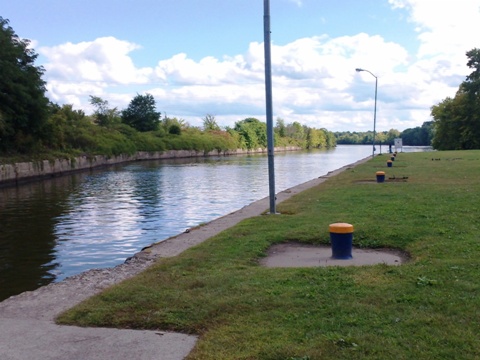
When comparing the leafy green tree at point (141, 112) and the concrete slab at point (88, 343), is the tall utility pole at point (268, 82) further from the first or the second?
the leafy green tree at point (141, 112)

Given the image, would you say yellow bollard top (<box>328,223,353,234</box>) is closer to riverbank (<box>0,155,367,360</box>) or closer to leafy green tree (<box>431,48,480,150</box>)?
riverbank (<box>0,155,367,360</box>)

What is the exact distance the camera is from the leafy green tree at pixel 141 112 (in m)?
111

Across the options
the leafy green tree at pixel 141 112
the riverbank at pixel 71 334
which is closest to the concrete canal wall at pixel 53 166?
the leafy green tree at pixel 141 112

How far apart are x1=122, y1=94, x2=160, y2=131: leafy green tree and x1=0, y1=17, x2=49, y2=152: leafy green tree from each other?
58.3 metres

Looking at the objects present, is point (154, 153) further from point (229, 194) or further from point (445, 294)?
point (445, 294)

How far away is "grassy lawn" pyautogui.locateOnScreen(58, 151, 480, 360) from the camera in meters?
5.28

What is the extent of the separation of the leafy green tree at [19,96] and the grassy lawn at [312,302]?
120ft

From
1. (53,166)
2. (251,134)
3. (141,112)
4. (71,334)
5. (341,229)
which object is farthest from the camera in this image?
(251,134)

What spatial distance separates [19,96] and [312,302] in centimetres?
4460

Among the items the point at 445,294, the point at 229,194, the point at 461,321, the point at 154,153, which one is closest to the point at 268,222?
the point at 445,294

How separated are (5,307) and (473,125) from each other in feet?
304

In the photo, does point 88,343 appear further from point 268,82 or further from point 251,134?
point 251,134

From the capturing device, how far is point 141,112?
11219cm

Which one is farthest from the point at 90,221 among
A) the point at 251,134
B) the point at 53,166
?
the point at 251,134
